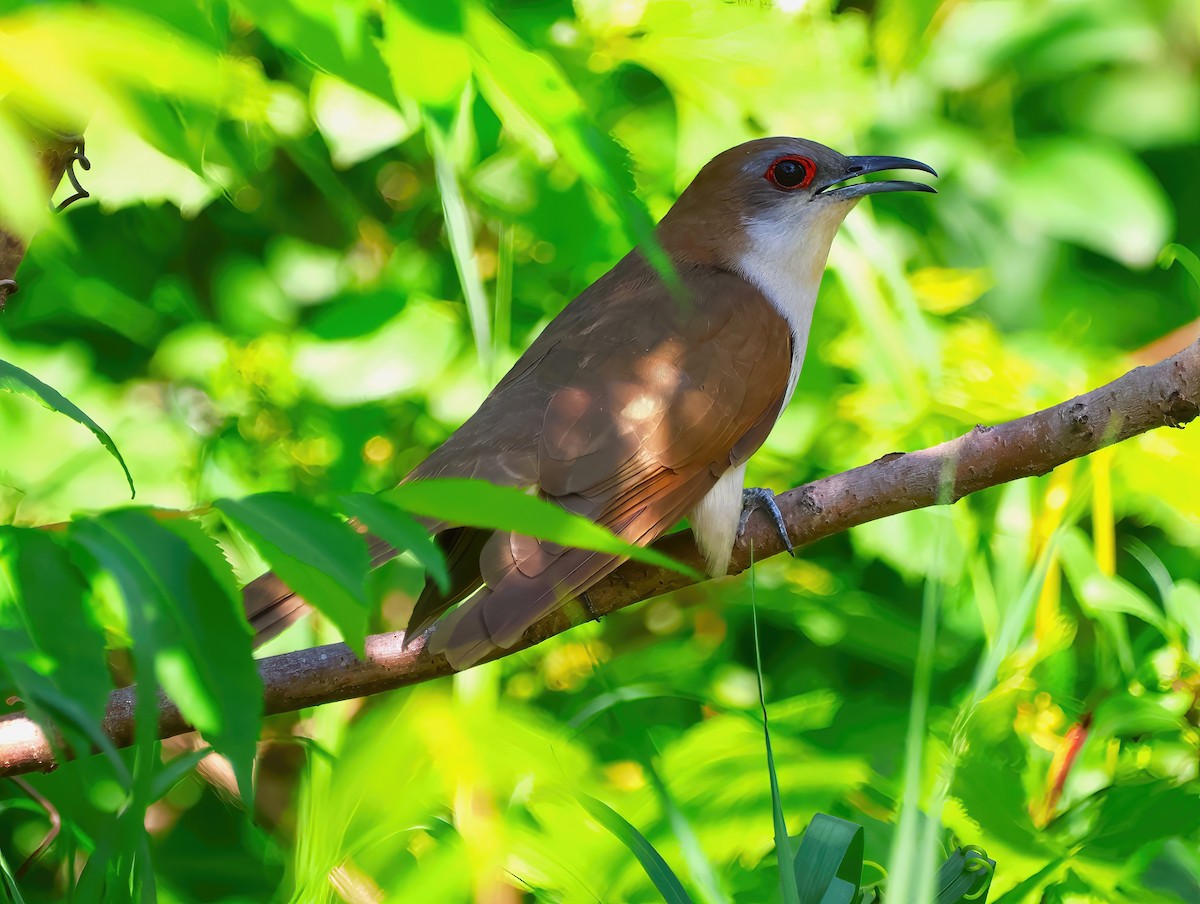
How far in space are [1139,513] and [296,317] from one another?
2380 millimetres

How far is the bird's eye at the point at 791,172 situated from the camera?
320 centimetres

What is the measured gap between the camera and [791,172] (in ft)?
10.5

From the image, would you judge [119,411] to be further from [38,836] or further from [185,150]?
[185,150]

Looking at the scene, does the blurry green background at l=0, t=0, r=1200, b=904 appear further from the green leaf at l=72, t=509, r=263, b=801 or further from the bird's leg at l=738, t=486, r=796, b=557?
the green leaf at l=72, t=509, r=263, b=801

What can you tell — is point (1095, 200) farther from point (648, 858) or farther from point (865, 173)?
point (648, 858)

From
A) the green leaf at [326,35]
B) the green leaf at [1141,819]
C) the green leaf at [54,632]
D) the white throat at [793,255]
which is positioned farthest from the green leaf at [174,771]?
the white throat at [793,255]

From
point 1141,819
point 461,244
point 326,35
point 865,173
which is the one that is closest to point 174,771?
point 326,35

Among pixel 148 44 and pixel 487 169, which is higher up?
pixel 148 44

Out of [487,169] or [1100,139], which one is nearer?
[487,169]

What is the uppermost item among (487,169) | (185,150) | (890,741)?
(185,150)

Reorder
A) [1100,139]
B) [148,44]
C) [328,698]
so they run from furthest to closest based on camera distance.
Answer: [1100,139] → [328,698] → [148,44]

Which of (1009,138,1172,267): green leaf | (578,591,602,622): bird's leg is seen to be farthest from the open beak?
(578,591,602,622): bird's leg

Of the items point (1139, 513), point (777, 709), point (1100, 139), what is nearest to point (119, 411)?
point (777, 709)

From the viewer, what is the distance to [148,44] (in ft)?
3.14
